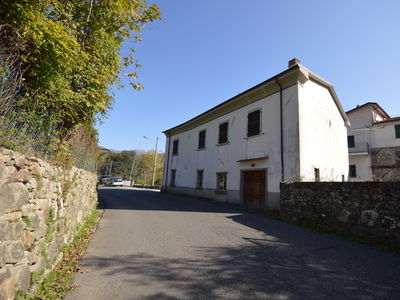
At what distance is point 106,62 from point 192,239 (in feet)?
16.8

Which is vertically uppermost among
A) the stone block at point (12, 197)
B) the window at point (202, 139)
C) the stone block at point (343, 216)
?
the window at point (202, 139)

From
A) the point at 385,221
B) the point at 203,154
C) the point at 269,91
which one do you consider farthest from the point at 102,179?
the point at 385,221

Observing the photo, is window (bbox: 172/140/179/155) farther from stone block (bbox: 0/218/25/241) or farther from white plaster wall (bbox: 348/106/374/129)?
stone block (bbox: 0/218/25/241)

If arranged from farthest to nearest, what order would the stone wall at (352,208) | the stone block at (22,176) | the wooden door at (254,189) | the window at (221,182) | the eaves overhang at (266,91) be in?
the window at (221,182) < the wooden door at (254,189) < the eaves overhang at (266,91) < the stone wall at (352,208) < the stone block at (22,176)

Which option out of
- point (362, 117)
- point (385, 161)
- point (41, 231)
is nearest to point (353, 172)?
A: point (385, 161)

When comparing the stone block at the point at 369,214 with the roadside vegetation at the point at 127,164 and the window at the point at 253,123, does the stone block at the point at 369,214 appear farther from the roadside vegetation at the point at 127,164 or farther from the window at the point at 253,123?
the roadside vegetation at the point at 127,164

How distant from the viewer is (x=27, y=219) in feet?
8.95

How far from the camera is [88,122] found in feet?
21.6

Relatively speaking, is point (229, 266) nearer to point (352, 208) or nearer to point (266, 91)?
point (352, 208)

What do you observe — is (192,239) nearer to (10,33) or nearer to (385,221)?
(385,221)

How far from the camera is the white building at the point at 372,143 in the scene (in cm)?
2042

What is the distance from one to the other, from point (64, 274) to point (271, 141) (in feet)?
34.8

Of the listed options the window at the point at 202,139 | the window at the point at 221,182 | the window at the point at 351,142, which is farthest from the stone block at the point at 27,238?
the window at the point at 351,142

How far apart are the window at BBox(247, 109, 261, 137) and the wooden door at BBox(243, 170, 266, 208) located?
2352 mm
